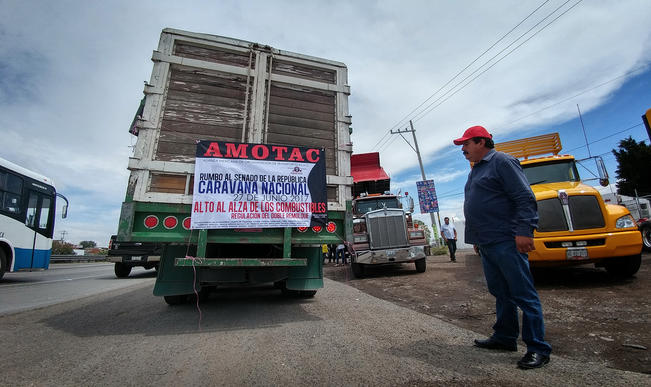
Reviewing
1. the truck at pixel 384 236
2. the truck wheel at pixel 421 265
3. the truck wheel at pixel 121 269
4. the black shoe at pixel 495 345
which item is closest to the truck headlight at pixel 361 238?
the truck at pixel 384 236

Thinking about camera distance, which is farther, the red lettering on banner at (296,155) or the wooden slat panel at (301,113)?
the wooden slat panel at (301,113)

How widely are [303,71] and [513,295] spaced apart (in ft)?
13.3

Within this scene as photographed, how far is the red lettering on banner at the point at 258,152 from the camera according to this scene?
388 cm

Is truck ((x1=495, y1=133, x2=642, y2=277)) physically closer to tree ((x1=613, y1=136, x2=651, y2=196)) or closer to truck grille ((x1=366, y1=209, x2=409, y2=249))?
truck grille ((x1=366, y1=209, x2=409, y2=249))

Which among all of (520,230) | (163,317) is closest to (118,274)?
(163,317)

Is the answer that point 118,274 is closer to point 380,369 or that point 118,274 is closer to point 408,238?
point 408,238

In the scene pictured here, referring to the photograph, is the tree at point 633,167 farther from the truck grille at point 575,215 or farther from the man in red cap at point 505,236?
the man in red cap at point 505,236

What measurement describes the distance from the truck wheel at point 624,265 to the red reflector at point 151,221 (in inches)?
277

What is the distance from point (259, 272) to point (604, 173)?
22.5 feet

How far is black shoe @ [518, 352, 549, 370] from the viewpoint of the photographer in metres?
2.00

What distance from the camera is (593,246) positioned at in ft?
14.8

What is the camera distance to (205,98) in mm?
3984

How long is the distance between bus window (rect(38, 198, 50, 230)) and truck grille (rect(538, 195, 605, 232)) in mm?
14026

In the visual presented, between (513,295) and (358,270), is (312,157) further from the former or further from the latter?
(358,270)
